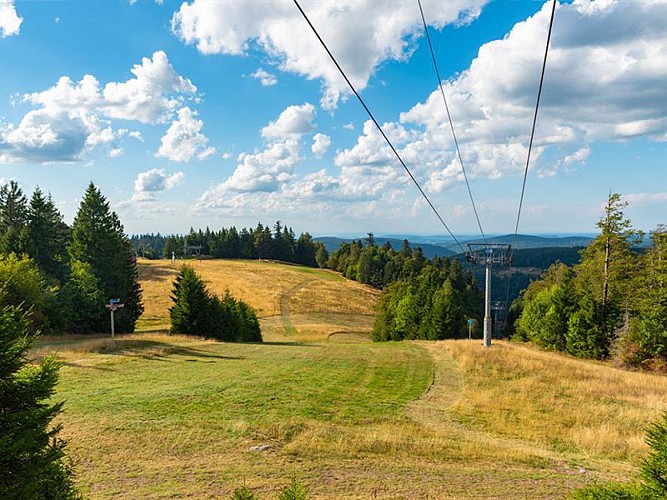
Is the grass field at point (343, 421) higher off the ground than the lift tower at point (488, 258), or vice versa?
the lift tower at point (488, 258)

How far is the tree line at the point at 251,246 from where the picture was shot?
13900cm

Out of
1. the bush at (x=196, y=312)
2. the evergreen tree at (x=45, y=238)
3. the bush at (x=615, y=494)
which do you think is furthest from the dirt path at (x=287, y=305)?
the bush at (x=615, y=494)

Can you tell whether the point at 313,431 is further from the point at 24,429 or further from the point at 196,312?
the point at 196,312

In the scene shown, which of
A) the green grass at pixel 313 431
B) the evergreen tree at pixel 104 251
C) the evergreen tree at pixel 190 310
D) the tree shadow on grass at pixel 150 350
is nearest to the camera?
the green grass at pixel 313 431

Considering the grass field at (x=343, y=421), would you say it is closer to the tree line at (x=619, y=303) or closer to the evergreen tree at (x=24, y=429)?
the evergreen tree at (x=24, y=429)

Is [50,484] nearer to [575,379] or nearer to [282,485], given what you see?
[282,485]

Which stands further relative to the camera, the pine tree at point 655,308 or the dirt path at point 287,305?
the dirt path at point 287,305

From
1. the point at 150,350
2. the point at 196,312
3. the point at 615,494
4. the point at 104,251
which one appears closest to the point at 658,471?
the point at 615,494

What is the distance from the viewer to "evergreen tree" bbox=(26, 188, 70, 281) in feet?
161

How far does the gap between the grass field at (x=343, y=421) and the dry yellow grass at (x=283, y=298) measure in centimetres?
2955

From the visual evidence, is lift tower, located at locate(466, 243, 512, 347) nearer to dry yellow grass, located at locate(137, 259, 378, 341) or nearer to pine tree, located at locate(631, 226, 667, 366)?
pine tree, located at locate(631, 226, 667, 366)

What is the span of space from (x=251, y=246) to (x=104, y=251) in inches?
3802

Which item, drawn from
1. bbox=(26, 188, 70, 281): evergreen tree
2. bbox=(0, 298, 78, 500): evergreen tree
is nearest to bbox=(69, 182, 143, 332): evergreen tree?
bbox=(26, 188, 70, 281): evergreen tree

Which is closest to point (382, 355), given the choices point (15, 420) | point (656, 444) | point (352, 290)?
point (656, 444)
